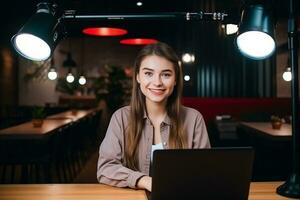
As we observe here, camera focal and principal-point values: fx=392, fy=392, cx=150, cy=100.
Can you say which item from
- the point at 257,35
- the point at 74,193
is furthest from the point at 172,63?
the point at 74,193

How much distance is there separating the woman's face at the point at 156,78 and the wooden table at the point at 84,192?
439mm

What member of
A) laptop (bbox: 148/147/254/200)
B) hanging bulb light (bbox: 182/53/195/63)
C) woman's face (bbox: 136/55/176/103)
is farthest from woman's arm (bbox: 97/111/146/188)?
hanging bulb light (bbox: 182/53/195/63)

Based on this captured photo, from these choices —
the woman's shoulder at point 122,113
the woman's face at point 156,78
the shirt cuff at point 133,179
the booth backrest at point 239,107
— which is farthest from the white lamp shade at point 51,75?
the shirt cuff at point 133,179

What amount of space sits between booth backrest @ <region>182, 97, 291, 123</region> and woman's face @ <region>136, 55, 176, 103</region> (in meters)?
4.14

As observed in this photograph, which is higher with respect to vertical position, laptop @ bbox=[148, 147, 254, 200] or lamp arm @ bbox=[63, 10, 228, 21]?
lamp arm @ bbox=[63, 10, 228, 21]

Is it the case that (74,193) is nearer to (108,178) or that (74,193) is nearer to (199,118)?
(108,178)

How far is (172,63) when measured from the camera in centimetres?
181

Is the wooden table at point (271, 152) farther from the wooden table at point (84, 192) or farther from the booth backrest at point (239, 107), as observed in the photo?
the wooden table at point (84, 192)

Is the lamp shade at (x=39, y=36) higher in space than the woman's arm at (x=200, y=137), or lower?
higher

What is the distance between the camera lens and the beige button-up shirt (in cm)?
170

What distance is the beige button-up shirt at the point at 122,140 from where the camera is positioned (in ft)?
5.59

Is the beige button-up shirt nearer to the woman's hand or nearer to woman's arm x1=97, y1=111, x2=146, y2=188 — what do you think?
woman's arm x1=97, y1=111, x2=146, y2=188

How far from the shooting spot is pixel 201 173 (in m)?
1.22

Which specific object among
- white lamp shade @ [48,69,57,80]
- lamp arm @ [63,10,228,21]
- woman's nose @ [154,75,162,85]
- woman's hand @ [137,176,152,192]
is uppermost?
white lamp shade @ [48,69,57,80]
